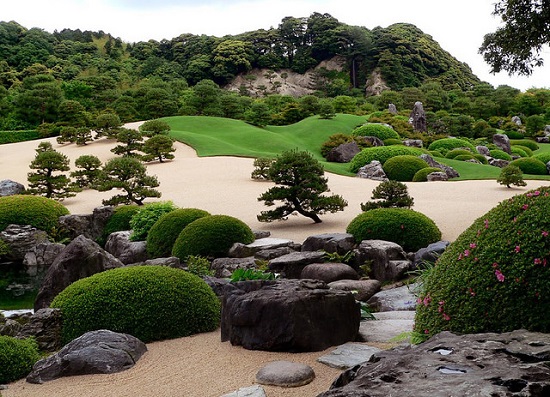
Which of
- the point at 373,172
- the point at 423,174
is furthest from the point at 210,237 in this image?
the point at 373,172

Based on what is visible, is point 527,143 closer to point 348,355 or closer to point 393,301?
point 393,301

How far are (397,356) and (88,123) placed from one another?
120ft

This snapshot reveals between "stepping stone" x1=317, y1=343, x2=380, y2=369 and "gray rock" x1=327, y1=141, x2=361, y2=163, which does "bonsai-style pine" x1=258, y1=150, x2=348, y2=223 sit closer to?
"stepping stone" x1=317, y1=343, x2=380, y2=369

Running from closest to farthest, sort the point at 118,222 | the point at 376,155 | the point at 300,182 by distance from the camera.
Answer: the point at 300,182, the point at 118,222, the point at 376,155

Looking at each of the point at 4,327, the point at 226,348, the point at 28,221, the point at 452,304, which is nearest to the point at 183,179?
the point at 28,221

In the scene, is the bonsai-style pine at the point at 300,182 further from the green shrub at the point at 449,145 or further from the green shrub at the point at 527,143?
the green shrub at the point at 527,143

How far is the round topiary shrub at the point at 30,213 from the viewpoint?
15.5 meters

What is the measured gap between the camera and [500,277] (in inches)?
143

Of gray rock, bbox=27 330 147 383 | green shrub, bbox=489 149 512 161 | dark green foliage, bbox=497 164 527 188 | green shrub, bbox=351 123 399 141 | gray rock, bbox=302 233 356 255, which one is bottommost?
gray rock, bbox=27 330 147 383

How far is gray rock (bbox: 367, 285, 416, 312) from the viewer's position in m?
7.14

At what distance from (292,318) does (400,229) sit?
6.10 meters

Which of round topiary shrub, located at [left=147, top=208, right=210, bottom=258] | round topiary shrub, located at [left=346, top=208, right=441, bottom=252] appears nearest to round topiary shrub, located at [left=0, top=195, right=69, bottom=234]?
round topiary shrub, located at [left=147, top=208, right=210, bottom=258]

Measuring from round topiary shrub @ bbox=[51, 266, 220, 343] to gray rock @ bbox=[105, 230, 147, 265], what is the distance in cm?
612

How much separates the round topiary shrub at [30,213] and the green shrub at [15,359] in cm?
1063
